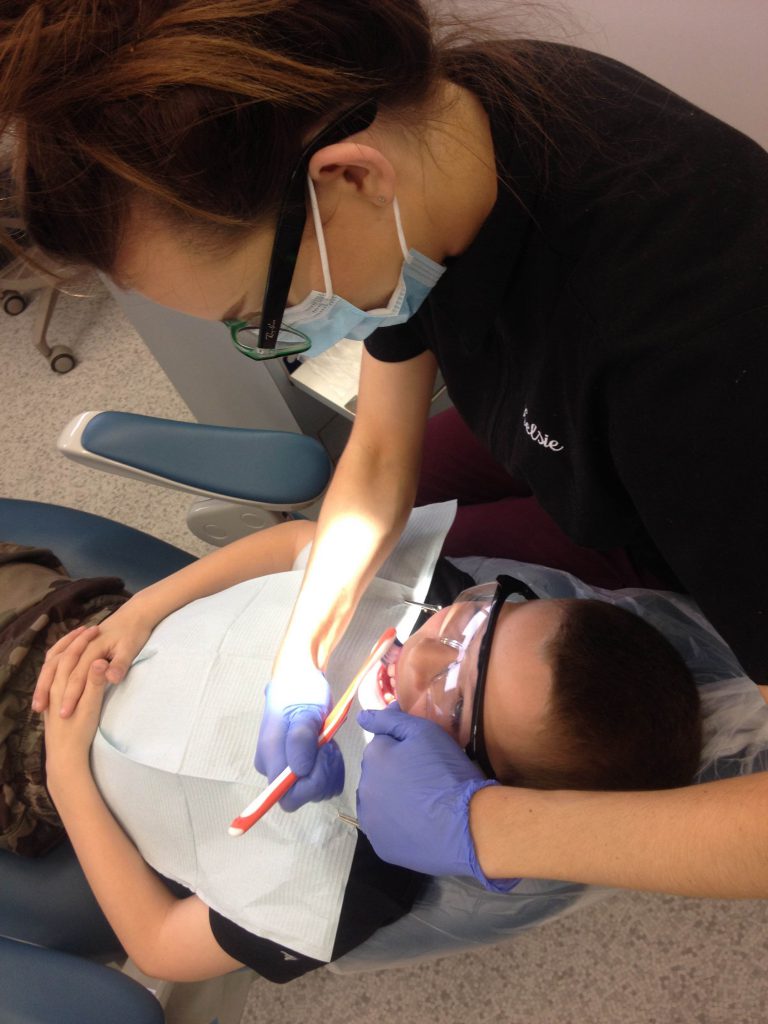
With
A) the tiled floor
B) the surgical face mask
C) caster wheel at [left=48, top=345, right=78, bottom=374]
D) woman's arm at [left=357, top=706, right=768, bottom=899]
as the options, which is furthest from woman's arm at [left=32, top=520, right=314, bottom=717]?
caster wheel at [left=48, top=345, right=78, bottom=374]

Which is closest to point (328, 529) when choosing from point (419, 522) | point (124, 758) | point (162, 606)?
point (419, 522)

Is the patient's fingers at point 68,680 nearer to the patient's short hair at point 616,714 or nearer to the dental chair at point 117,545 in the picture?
the dental chair at point 117,545

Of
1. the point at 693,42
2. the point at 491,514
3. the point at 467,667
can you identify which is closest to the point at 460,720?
the point at 467,667

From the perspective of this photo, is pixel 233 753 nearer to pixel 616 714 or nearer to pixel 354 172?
pixel 616 714

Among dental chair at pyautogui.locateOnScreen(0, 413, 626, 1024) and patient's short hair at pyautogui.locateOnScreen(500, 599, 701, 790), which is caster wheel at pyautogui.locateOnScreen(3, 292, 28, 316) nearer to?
dental chair at pyautogui.locateOnScreen(0, 413, 626, 1024)

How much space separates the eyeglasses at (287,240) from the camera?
58 centimetres

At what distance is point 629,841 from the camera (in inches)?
26.0

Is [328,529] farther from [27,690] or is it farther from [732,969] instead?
[732,969]

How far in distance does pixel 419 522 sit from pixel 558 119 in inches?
25.9

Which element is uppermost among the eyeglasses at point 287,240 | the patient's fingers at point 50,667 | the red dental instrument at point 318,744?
the eyeglasses at point 287,240

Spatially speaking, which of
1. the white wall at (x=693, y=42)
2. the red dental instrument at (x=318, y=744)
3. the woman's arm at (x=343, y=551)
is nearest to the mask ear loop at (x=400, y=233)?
the woman's arm at (x=343, y=551)

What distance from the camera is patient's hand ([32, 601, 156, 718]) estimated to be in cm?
110

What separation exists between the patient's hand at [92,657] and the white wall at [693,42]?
3.81ft

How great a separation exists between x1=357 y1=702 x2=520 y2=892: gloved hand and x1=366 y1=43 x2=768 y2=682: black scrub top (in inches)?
12.9
